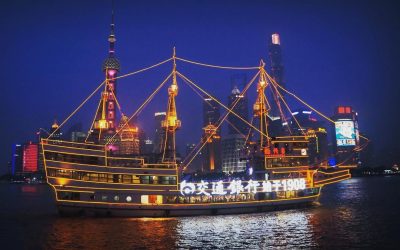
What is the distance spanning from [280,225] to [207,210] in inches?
379

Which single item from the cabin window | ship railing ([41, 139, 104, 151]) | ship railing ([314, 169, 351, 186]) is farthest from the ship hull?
ship railing ([314, 169, 351, 186])

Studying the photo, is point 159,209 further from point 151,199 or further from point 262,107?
point 262,107

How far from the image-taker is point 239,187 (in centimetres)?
4784

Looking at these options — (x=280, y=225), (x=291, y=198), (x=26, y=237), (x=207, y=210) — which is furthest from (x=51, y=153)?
(x=291, y=198)

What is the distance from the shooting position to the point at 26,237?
38156 millimetres

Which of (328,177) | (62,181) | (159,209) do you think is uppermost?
(62,181)

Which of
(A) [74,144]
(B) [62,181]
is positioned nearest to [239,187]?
(A) [74,144]

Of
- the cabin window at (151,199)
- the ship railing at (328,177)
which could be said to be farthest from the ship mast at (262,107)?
the cabin window at (151,199)

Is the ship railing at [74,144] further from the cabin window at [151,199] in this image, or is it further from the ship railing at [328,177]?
the ship railing at [328,177]

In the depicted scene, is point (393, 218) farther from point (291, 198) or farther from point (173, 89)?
point (173, 89)

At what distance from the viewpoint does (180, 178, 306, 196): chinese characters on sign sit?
46.4 m

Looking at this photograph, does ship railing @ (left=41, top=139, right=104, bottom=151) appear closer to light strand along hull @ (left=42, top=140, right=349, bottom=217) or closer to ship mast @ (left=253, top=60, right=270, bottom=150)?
light strand along hull @ (left=42, top=140, right=349, bottom=217)

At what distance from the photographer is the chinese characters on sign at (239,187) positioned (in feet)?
152

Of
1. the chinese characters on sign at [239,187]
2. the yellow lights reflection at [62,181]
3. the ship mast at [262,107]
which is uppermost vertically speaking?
the ship mast at [262,107]
